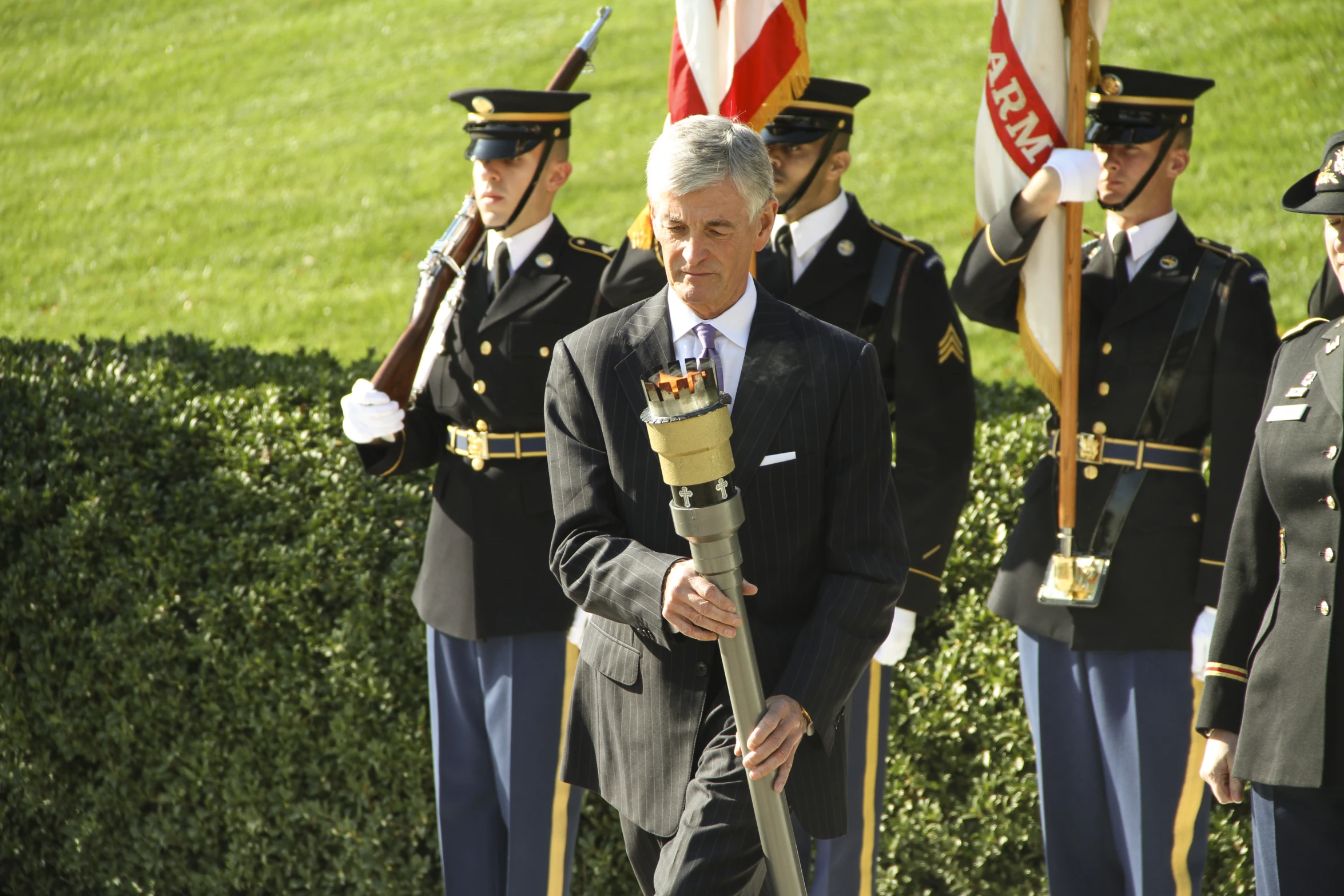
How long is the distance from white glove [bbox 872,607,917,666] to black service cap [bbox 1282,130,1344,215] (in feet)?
4.76

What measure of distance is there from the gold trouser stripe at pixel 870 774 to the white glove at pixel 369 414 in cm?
148

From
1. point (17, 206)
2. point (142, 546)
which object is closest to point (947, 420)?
point (142, 546)

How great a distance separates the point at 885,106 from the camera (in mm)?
11141

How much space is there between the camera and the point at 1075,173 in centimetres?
347

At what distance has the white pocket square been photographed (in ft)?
7.95

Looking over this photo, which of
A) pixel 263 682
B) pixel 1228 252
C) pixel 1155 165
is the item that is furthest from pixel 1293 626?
pixel 263 682

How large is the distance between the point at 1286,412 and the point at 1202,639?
929mm

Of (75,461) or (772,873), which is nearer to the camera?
(772,873)

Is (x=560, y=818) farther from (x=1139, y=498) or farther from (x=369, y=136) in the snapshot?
(x=369, y=136)

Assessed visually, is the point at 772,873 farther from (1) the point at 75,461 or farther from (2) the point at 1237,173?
(2) the point at 1237,173

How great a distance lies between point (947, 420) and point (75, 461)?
3.00 metres

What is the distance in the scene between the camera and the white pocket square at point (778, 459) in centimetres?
242

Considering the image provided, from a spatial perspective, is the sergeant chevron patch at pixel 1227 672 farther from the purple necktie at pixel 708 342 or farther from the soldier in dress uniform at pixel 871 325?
the purple necktie at pixel 708 342

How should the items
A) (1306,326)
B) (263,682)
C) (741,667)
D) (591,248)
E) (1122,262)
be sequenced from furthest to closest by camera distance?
(263,682) < (591,248) < (1122,262) < (1306,326) < (741,667)
